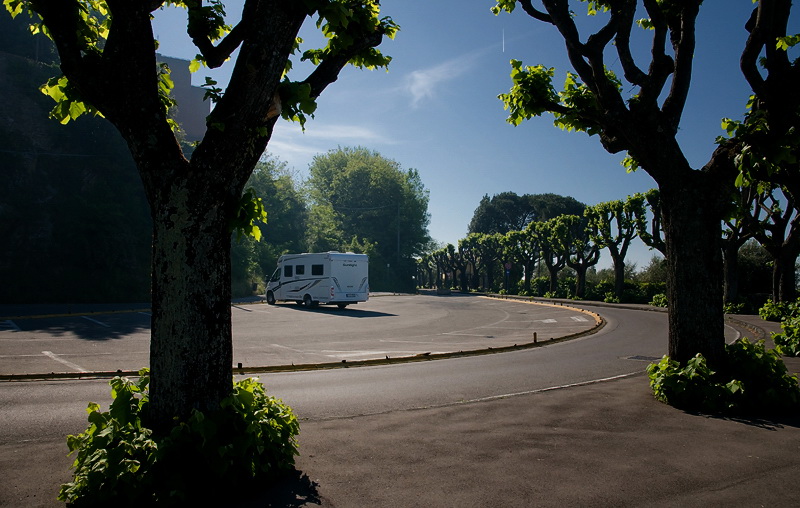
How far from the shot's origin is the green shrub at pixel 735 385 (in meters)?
6.38

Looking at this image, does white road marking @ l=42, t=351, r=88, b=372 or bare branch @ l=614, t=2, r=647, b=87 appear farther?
white road marking @ l=42, t=351, r=88, b=372

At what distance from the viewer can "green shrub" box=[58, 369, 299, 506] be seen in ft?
11.5

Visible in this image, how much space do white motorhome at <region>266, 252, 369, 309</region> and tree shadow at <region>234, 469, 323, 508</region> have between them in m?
24.2

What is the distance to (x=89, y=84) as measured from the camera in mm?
4254

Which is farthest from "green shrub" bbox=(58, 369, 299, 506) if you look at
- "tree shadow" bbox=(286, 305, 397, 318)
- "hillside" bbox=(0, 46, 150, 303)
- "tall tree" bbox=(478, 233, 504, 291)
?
"tall tree" bbox=(478, 233, 504, 291)

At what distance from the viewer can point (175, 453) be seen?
3.78 meters

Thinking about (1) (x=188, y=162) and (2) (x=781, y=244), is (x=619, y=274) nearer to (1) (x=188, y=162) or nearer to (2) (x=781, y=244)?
(2) (x=781, y=244)

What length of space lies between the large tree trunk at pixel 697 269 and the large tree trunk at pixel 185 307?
6134mm

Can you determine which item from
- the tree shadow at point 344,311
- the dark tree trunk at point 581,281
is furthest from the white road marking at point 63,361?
the dark tree trunk at point 581,281

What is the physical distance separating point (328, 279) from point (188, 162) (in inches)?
962

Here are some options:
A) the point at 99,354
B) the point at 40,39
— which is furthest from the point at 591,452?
the point at 40,39

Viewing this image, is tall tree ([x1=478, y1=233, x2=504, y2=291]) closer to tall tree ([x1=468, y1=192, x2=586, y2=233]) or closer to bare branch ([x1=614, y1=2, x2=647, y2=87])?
tall tree ([x1=468, y1=192, x2=586, y2=233])

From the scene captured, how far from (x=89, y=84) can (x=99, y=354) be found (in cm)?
963

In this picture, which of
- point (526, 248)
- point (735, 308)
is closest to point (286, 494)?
point (735, 308)
